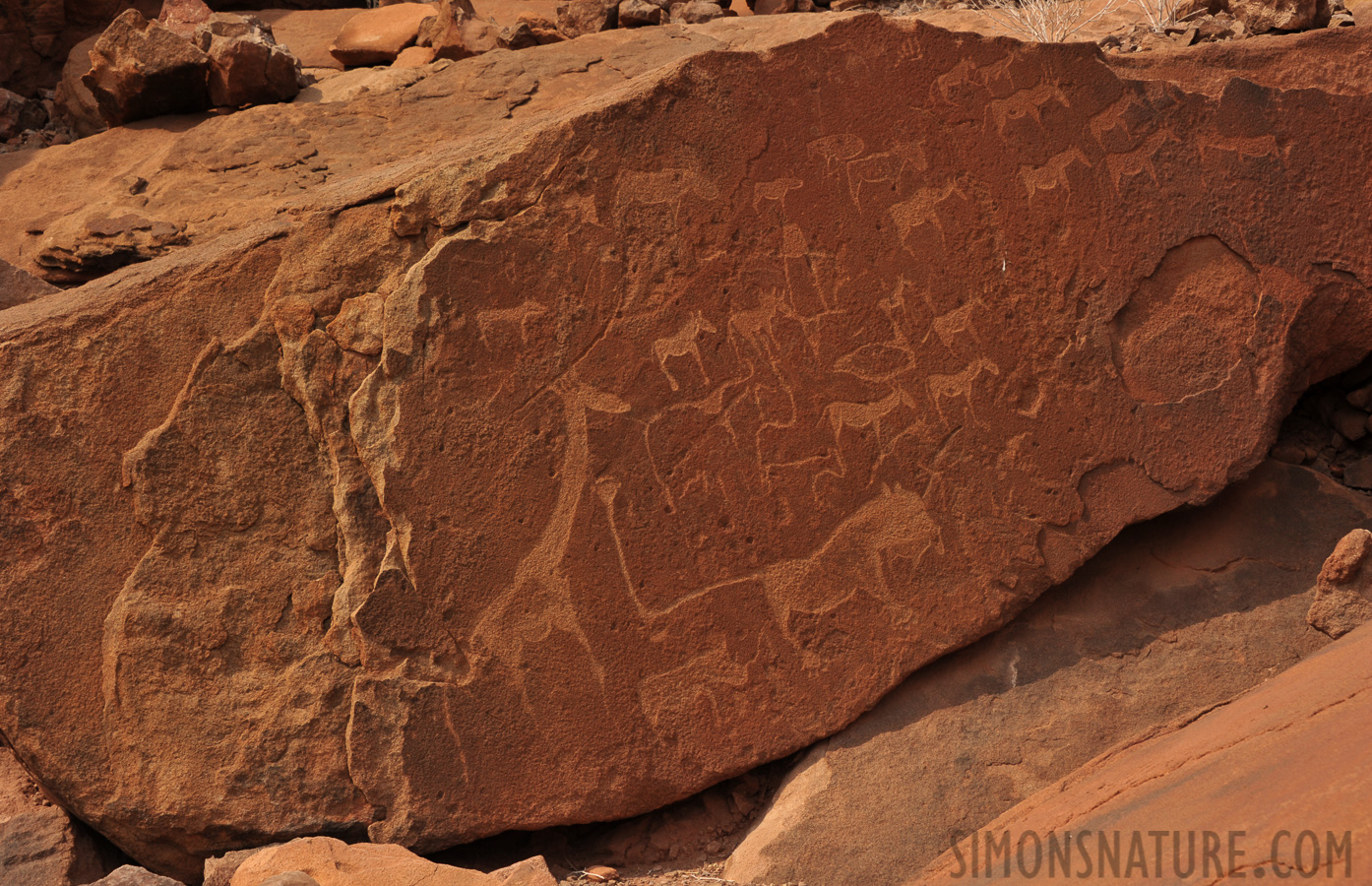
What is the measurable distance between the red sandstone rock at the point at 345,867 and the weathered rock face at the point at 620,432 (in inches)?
8.0

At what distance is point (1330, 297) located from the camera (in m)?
2.52

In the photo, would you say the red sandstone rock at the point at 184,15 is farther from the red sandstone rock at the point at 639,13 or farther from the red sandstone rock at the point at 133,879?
the red sandstone rock at the point at 133,879

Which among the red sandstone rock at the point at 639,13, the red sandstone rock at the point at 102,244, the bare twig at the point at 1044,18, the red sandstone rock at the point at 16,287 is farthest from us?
the red sandstone rock at the point at 639,13

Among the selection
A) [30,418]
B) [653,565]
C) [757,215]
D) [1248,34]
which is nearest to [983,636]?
[653,565]

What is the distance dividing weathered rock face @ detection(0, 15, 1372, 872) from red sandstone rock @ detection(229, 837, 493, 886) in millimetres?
203

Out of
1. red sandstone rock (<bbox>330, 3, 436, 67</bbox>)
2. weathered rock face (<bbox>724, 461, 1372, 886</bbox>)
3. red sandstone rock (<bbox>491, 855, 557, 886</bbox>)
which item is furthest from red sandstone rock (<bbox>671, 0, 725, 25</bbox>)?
red sandstone rock (<bbox>491, 855, 557, 886</bbox>)

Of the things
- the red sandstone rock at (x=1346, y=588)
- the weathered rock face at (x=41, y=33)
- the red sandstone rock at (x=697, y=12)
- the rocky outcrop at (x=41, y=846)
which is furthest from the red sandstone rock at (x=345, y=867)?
the weathered rock face at (x=41, y=33)

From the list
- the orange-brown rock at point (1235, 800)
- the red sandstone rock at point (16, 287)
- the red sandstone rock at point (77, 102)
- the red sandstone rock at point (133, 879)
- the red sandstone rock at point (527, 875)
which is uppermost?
the red sandstone rock at point (77, 102)

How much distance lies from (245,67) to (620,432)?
7.64ft

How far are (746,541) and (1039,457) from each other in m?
0.62

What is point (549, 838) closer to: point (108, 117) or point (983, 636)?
point (983, 636)

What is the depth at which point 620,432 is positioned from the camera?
2211 mm

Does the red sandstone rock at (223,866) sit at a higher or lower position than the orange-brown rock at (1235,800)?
lower

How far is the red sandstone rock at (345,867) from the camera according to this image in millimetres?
1827
